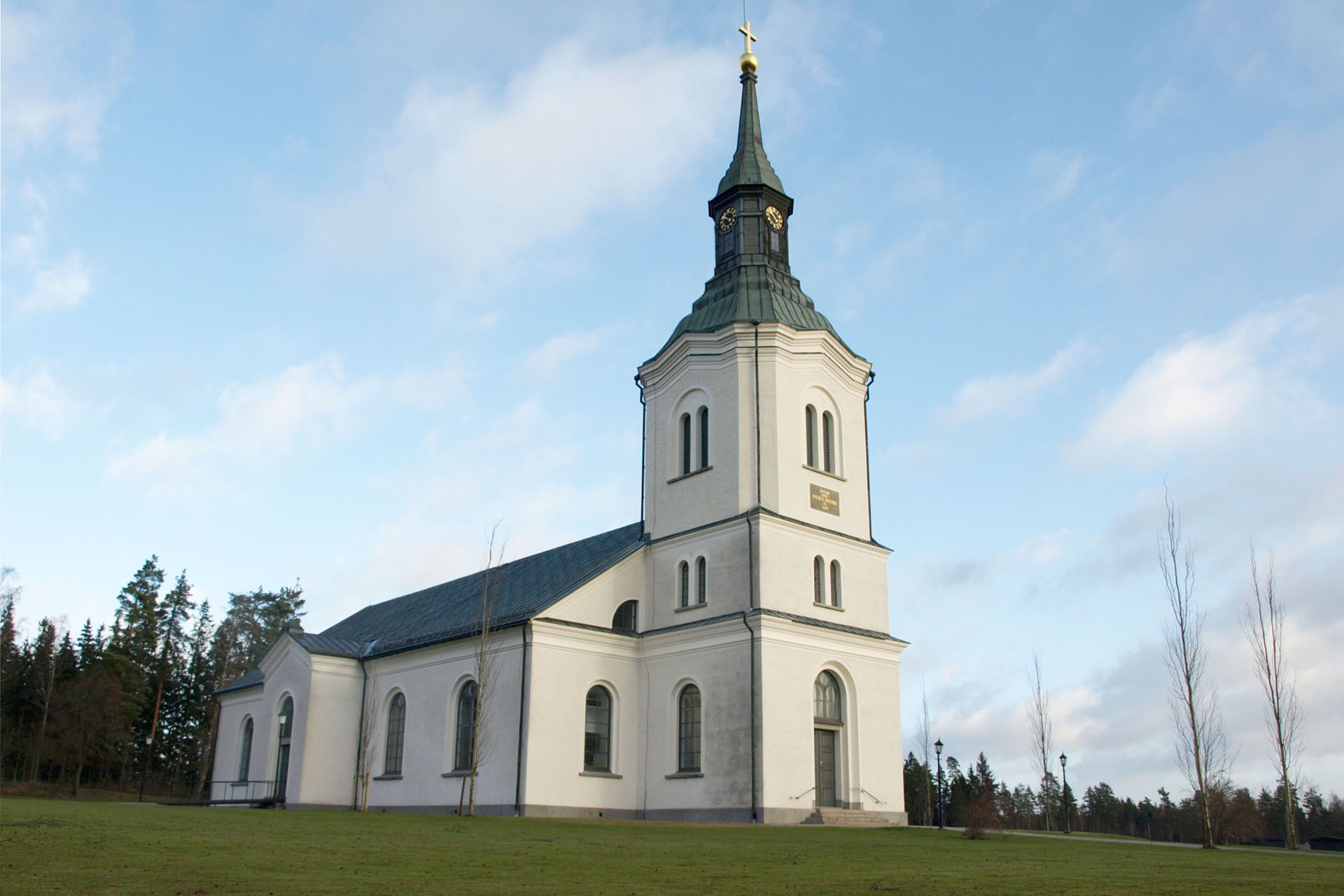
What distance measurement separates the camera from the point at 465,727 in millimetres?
31422

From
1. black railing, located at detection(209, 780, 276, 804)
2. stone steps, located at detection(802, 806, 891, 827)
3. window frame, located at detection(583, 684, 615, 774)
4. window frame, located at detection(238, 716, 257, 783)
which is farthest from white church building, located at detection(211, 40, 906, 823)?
window frame, located at detection(238, 716, 257, 783)

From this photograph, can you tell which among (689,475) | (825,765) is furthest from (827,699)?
(689,475)

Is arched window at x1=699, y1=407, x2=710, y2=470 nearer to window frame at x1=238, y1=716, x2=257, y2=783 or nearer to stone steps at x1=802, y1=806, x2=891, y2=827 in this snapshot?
stone steps at x1=802, y1=806, x2=891, y2=827

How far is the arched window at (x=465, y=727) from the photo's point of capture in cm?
3088

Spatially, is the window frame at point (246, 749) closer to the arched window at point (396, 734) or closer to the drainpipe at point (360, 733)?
the drainpipe at point (360, 733)

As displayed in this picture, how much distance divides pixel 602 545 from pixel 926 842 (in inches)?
680

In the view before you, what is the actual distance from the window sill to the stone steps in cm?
1017

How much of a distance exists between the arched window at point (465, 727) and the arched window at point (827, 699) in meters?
10.2

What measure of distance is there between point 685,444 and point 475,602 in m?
10.8

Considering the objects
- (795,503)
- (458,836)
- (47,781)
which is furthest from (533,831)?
(47,781)

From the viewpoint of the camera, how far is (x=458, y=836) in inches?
720

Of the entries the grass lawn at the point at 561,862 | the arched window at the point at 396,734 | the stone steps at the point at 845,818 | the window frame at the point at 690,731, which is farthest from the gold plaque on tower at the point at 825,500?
the arched window at the point at 396,734

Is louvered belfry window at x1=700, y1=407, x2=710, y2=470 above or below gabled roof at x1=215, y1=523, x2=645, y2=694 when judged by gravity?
above

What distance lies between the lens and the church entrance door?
2866 centimetres
